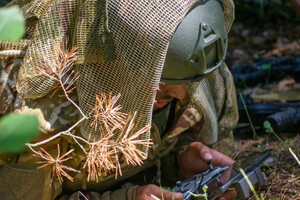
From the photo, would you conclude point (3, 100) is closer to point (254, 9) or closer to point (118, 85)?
point (118, 85)

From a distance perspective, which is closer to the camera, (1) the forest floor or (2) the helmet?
(2) the helmet

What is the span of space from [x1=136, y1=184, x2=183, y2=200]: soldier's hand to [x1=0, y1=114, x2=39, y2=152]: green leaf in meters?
1.49

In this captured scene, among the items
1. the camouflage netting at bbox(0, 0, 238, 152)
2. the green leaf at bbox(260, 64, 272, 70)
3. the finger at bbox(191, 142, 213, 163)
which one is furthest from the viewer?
the green leaf at bbox(260, 64, 272, 70)

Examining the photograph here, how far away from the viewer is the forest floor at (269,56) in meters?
2.49

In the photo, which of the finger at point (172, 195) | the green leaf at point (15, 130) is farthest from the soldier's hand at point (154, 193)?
the green leaf at point (15, 130)

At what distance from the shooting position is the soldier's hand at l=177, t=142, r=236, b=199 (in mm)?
2418

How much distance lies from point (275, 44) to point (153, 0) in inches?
132

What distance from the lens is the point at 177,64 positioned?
6.12 feet

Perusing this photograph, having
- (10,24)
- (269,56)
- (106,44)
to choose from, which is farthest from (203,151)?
(269,56)

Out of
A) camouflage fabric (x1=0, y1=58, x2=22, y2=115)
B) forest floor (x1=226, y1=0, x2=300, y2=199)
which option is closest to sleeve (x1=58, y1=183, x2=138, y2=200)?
camouflage fabric (x1=0, y1=58, x2=22, y2=115)

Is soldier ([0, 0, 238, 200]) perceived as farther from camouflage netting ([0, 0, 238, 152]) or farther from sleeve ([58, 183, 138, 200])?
sleeve ([58, 183, 138, 200])

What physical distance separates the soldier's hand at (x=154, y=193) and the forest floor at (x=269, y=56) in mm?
510

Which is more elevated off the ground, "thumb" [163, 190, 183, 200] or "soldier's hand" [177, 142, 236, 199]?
"thumb" [163, 190, 183, 200]

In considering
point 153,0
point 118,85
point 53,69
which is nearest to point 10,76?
point 53,69
